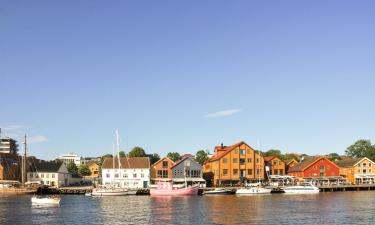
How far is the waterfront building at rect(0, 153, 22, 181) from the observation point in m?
143

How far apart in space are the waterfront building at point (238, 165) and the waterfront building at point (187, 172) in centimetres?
494

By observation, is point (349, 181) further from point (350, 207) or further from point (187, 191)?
point (350, 207)

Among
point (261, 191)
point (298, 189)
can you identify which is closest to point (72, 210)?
point (261, 191)

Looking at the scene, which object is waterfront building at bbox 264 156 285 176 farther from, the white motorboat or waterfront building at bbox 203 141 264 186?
the white motorboat

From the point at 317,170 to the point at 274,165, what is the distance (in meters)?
12.2

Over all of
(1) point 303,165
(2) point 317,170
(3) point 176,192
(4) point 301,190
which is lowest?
(4) point 301,190

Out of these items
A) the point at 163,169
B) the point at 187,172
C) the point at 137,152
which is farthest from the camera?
the point at 137,152

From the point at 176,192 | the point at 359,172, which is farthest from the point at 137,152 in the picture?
the point at 359,172

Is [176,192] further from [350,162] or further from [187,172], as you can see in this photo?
[350,162]

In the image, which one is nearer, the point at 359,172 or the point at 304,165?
the point at 304,165

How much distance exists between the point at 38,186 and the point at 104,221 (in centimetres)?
6947

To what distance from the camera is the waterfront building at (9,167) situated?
468ft

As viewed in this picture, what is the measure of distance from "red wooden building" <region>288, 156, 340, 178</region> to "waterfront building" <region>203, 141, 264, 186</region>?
13.2 metres

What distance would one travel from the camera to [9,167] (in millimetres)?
146500
